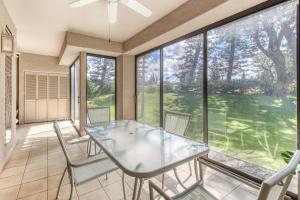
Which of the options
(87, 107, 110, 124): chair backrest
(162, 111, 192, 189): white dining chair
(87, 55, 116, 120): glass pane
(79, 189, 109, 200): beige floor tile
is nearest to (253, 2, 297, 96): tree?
(162, 111, 192, 189): white dining chair

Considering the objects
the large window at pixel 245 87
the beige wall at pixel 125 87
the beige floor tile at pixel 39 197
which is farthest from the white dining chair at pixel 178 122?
the beige wall at pixel 125 87

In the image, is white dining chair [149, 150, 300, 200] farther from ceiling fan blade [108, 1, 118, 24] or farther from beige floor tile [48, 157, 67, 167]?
beige floor tile [48, 157, 67, 167]

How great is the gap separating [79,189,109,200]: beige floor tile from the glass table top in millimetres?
664

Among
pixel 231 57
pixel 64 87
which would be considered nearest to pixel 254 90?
Result: pixel 231 57

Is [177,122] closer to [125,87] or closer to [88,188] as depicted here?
[88,188]

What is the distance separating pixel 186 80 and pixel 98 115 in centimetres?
176

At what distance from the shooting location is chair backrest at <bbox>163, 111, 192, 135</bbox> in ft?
7.09

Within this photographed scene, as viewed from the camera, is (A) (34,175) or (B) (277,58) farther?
(A) (34,175)

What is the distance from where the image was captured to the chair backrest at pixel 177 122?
216 cm

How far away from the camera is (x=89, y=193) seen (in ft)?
6.31

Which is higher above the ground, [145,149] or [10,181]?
[145,149]

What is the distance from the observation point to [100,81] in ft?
15.0

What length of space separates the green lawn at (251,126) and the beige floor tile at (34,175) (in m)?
2.41

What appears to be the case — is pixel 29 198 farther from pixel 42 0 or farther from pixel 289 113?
pixel 289 113
